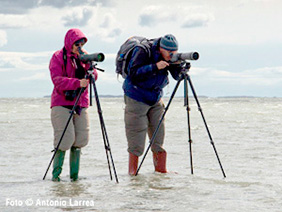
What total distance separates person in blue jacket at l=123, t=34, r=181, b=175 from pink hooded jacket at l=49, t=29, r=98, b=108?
666 millimetres

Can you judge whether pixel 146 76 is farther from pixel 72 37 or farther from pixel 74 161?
pixel 74 161

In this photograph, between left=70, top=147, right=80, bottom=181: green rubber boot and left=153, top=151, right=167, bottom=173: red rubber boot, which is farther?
left=153, top=151, right=167, bottom=173: red rubber boot

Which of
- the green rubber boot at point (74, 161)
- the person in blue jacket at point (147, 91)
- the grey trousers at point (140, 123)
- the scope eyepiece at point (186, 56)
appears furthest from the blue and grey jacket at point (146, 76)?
the green rubber boot at point (74, 161)

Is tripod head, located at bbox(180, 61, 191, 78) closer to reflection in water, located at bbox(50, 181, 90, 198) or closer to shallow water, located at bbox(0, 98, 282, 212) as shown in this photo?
shallow water, located at bbox(0, 98, 282, 212)

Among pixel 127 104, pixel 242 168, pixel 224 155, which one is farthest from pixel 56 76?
pixel 224 155

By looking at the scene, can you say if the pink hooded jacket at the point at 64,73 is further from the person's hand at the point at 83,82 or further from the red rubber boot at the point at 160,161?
the red rubber boot at the point at 160,161

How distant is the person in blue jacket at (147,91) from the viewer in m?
5.27

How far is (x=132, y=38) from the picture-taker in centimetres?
552

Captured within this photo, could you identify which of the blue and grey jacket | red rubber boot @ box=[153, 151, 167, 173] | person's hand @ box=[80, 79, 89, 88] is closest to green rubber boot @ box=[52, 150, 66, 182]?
person's hand @ box=[80, 79, 89, 88]

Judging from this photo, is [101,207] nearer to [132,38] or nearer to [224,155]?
[132,38]

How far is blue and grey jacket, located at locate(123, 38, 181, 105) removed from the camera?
17.2ft

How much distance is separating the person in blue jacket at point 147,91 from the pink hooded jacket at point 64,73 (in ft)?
2.19

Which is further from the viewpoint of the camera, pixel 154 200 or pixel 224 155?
pixel 224 155

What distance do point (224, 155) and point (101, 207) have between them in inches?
164
